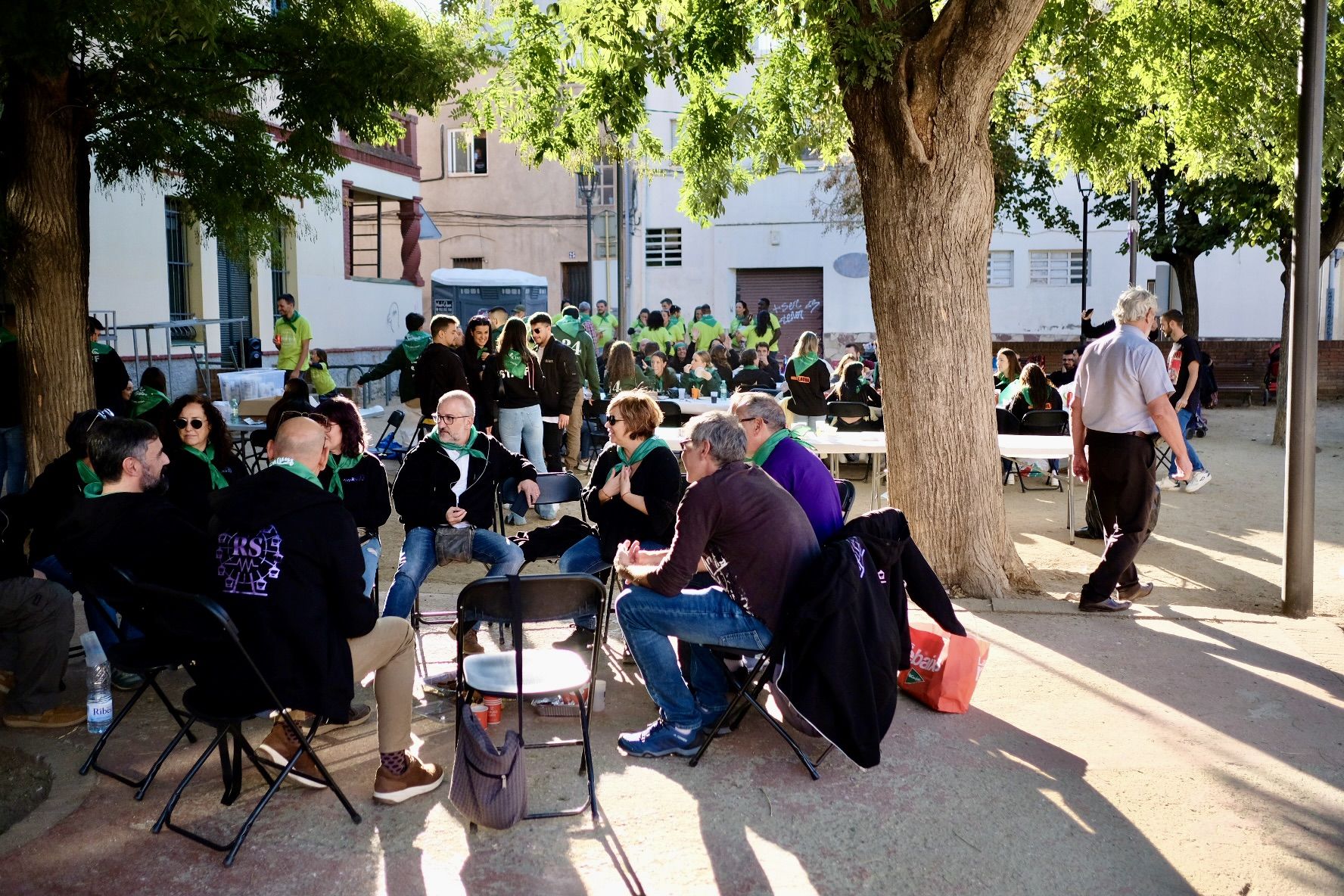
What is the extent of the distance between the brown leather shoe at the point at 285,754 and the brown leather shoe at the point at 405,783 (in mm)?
252

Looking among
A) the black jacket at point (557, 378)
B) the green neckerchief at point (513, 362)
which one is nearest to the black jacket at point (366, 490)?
the green neckerchief at point (513, 362)

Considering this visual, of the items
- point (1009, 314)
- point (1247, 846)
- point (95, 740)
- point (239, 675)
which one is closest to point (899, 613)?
point (1247, 846)

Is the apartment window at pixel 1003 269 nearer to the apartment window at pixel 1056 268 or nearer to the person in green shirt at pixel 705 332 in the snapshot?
the apartment window at pixel 1056 268

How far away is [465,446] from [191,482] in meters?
1.35

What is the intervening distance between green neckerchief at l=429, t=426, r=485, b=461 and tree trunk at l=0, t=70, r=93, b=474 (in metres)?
3.02

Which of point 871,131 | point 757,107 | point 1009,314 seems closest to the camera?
point 871,131

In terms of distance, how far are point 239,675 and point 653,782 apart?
1510mm

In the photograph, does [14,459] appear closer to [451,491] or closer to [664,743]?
[451,491]

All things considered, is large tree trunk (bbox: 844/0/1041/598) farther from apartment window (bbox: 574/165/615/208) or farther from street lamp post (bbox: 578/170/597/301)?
apartment window (bbox: 574/165/615/208)

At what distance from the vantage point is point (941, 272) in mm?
6891

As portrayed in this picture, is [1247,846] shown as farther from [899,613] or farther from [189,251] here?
[189,251]

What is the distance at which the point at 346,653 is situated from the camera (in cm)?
409

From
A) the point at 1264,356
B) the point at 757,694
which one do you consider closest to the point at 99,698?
the point at 757,694

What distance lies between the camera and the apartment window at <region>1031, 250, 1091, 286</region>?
28.2 m
